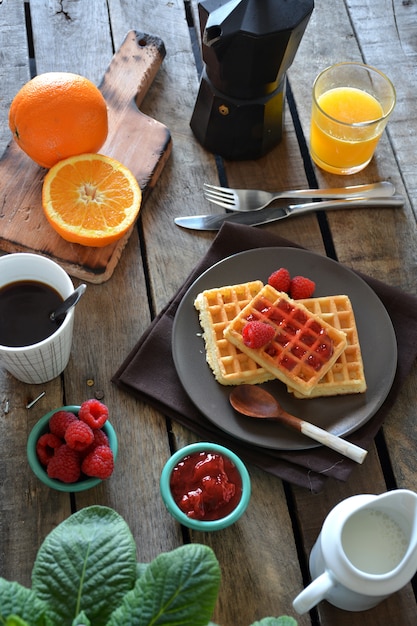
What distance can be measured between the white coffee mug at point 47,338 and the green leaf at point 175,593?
44cm

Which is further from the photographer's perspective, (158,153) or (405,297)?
(158,153)

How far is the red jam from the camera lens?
1.20 metres

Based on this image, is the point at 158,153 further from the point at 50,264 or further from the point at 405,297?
the point at 405,297

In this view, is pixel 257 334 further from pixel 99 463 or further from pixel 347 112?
pixel 347 112

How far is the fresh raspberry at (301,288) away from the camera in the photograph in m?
1.44

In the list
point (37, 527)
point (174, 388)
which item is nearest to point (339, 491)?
point (174, 388)

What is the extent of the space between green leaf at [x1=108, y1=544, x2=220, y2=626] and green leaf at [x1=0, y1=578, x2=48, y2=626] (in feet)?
0.32

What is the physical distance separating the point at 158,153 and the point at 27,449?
0.73 m

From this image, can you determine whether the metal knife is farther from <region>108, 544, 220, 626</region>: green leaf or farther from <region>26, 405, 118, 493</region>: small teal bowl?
<region>108, 544, 220, 626</region>: green leaf

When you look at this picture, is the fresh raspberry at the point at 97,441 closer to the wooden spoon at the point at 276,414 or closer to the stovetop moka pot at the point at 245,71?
the wooden spoon at the point at 276,414

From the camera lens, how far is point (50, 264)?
4.19ft

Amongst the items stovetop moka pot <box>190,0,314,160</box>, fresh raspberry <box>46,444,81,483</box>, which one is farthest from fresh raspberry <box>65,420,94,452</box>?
stovetop moka pot <box>190,0,314,160</box>

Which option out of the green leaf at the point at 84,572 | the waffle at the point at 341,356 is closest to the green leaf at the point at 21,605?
the green leaf at the point at 84,572

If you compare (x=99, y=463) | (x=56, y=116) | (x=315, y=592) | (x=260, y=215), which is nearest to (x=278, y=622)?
(x=315, y=592)
